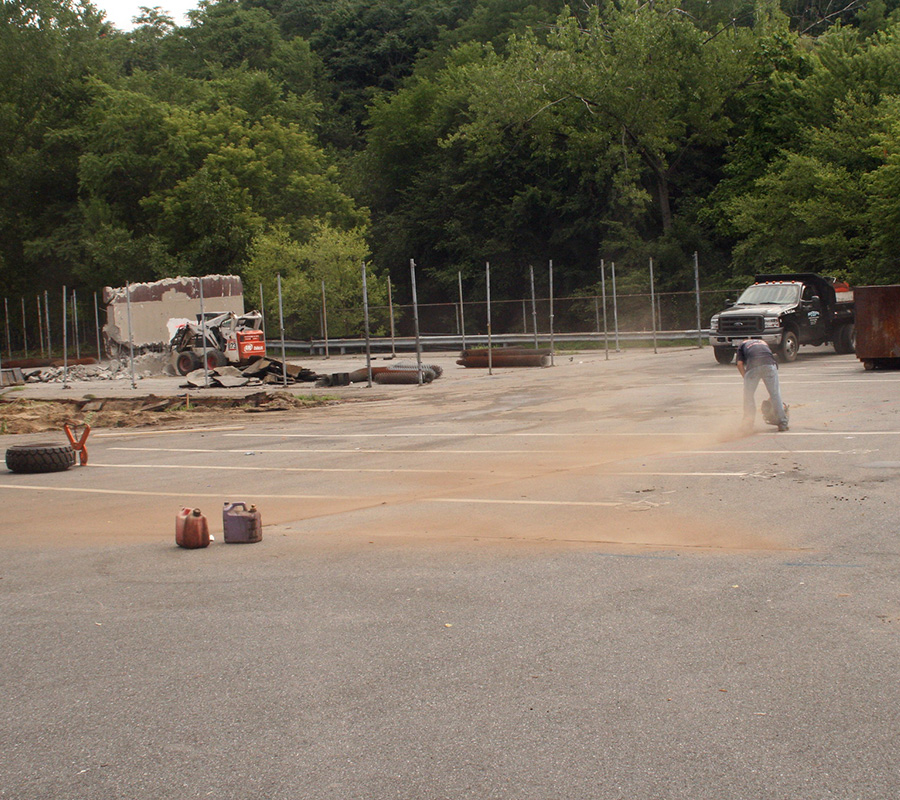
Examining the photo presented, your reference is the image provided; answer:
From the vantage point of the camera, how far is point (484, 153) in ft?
191

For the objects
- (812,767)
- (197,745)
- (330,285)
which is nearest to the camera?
(812,767)

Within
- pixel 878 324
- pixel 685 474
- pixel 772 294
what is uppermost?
pixel 772 294

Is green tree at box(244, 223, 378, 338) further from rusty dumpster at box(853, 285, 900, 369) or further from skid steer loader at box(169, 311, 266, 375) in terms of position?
rusty dumpster at box(853, 285, 900, 369)

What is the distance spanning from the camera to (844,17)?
199 feet

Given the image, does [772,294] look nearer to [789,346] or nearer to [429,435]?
[789,346]

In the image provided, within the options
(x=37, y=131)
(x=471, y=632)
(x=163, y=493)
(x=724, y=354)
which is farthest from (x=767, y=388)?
(x=37, y=131)

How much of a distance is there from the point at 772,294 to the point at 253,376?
1539 centimetres

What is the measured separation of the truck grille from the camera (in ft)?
90.1

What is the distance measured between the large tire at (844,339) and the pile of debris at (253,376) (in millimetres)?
15236

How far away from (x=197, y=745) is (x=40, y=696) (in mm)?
1221

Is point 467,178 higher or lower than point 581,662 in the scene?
higher

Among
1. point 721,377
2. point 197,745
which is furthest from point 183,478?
point 721,377

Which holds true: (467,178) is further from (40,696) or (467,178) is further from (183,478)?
(40,696)

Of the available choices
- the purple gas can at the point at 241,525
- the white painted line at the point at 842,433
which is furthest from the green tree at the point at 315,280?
the purple gas can at the point at 241,525
